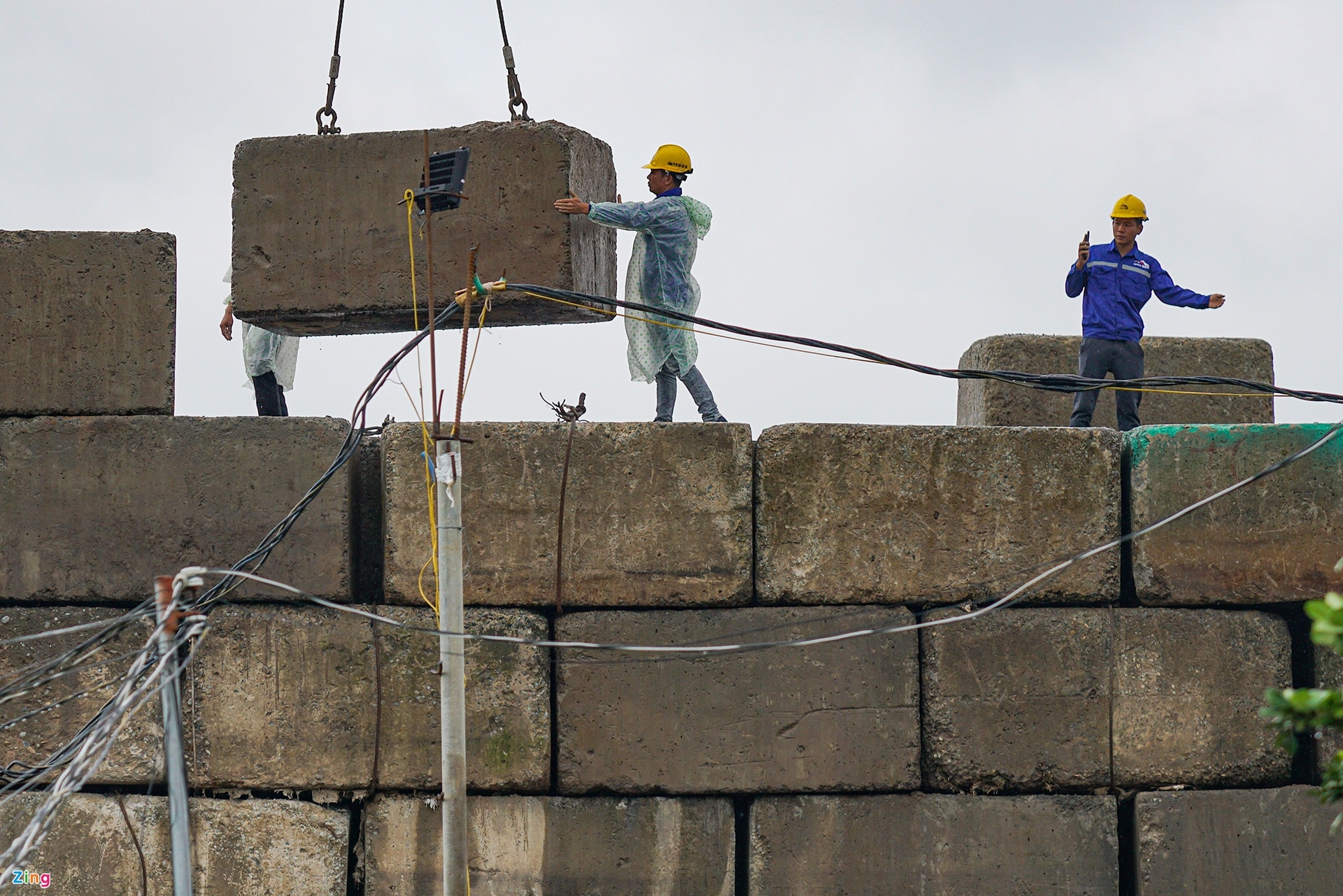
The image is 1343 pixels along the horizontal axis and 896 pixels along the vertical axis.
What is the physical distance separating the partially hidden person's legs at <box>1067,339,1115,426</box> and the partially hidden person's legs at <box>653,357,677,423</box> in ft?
6.43

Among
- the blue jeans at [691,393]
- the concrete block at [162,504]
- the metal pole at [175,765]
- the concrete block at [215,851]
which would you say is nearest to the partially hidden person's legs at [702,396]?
the blue jeans at [691,393]

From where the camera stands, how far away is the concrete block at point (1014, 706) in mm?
6207

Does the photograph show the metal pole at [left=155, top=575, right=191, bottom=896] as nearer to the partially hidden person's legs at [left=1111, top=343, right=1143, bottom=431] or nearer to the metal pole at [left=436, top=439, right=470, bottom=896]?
the metal pole at [left=436, top=439, right=470, bottom=896]

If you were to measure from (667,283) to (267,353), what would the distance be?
2.19 metres

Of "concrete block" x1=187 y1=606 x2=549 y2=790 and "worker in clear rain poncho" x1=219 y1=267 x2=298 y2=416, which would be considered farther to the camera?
"worker in clear rain poncho" x1=219 y1=267 x2=298 y2=416

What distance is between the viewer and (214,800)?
616cm

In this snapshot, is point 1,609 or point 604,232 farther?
point 604,232

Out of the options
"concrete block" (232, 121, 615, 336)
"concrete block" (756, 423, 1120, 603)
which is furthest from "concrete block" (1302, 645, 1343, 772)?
"concrete block" (232, 121, 615, 336)

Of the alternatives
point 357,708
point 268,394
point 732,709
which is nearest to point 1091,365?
point 732,709

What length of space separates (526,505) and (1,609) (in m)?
2.30

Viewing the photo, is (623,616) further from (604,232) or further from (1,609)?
(1,609)

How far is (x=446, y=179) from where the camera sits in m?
5.96

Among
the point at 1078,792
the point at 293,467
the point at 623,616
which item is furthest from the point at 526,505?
the point at 1078,792

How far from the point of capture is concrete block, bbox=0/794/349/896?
6121mm
